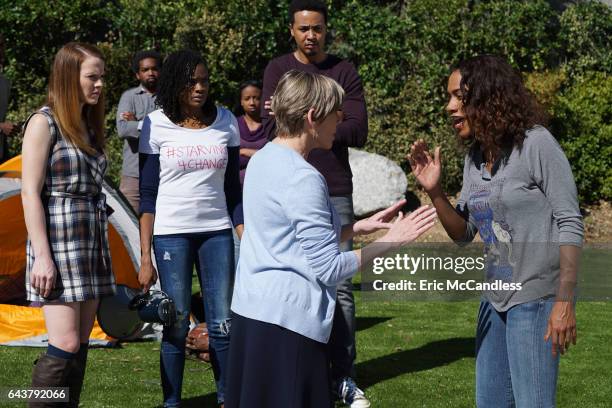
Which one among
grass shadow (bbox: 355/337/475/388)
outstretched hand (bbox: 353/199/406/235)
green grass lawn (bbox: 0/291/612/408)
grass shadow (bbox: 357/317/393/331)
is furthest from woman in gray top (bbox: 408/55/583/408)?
grass shadow (bbox: 357/317/393/331)

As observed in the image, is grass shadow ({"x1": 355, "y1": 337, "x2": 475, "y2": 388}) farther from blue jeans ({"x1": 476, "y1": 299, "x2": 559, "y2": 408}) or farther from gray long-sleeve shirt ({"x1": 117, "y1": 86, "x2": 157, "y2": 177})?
gray long-sleeve shirt ({"x1": 117, "y1": 86, "x2": 157, "y2": 177})

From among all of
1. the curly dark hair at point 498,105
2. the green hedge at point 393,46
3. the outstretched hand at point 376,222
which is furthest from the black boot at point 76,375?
the green hedge at point 393,46

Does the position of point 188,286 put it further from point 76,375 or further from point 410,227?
point 410,227

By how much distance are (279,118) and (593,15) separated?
12.6 meters

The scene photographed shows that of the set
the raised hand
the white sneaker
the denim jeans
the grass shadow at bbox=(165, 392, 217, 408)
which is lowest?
the grass shadow at bbox=(165, 392, 217, 408)

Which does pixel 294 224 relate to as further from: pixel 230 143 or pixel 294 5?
pixel 294 5

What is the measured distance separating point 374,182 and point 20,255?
6189mm

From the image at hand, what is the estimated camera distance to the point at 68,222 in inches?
168

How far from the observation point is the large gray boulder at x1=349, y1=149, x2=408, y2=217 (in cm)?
1313

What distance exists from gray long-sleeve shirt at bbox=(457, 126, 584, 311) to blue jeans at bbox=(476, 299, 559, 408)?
0.18ft

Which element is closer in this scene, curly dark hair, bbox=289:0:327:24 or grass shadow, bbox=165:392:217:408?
grass shadow, bbox=165:392:217:408

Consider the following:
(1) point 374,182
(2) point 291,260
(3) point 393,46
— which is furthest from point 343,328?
(3) point 393,46

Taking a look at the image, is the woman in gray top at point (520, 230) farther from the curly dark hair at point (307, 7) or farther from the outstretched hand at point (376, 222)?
the curly dark hair at point (307, 7)

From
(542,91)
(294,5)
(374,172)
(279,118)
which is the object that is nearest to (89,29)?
(374,172)
